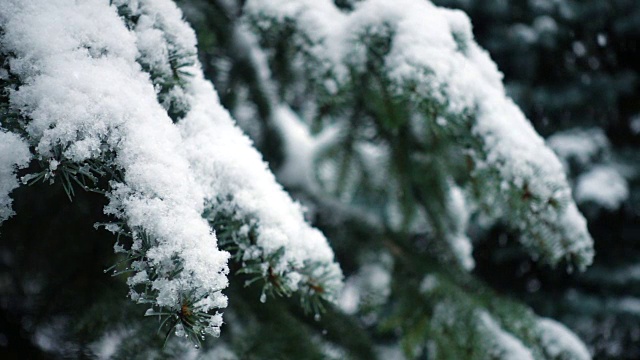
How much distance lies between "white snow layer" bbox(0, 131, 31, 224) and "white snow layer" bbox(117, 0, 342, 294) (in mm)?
163

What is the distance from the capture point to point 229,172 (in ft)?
1.67

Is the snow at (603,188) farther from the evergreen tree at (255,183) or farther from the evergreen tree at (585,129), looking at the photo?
the evergreen tree at (255,183)

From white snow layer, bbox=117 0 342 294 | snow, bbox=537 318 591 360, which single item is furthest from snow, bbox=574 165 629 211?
white snow layer, bbox=117 0 342 294

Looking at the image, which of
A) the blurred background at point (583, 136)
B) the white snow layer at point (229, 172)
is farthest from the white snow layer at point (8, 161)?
the blurred background at point (583, 136)

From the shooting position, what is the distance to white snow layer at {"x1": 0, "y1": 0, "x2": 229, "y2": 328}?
36 centimetres

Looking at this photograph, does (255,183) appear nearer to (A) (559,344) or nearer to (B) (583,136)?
(A) (559,344)

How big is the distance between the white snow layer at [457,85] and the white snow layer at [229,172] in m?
0.28

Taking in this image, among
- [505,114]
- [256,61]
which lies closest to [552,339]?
[505,114]

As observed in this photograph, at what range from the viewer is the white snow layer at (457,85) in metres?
0.66

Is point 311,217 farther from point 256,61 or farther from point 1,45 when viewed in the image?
point 1,45

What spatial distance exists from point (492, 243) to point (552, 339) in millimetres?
1937

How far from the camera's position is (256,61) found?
1114 millimetres

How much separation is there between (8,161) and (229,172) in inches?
8.7

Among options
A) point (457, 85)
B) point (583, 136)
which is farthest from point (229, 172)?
point (583, 136)
